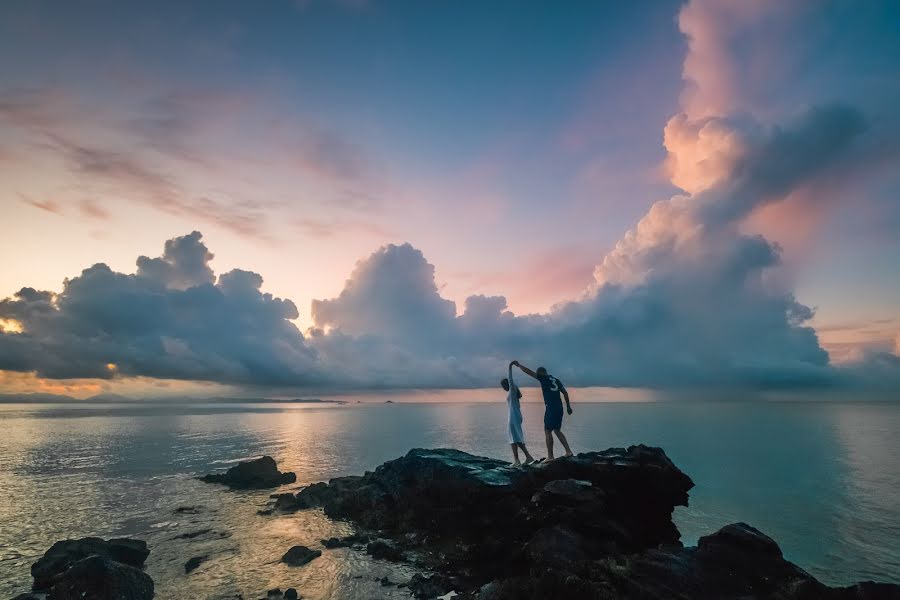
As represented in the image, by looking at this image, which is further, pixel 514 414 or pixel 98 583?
pixel 514 414

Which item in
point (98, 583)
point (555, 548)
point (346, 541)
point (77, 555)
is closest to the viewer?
point (98, 583)

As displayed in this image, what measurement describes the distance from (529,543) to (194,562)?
1390cm

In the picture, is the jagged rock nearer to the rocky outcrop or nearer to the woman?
the rocky outcrop

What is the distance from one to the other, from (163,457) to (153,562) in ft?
138

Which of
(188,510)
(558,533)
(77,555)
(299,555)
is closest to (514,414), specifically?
(558,533)

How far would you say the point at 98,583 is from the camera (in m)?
13.0

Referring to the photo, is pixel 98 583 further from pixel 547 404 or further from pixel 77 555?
pixel 547 404

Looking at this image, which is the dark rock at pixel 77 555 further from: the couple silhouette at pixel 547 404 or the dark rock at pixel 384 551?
the couple silhouette at pixel 547 404

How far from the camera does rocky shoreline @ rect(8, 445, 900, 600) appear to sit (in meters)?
10.9

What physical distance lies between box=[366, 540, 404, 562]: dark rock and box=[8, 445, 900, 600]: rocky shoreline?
5cm

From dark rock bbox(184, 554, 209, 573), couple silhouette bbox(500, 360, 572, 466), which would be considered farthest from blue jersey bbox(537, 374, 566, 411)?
dark rock bbox(184, 554, 209, 573)

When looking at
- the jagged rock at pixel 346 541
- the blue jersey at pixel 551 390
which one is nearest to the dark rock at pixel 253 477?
the jagged rock at pixel 346 541

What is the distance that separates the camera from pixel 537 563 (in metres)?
12.8

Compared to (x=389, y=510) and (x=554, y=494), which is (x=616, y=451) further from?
(x=389, y=510)
